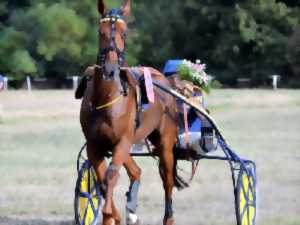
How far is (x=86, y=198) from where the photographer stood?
7.66 m

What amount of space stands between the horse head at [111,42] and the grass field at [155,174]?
8.29 ft

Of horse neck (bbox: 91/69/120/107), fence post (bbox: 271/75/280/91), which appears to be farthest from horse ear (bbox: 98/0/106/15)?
fence post (bbox: 271/75/280/91)

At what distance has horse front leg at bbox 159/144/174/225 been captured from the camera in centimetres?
780

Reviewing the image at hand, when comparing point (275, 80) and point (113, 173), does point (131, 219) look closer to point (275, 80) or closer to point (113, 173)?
point (113, 173)

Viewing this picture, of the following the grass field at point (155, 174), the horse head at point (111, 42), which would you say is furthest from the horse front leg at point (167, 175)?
the horse head at point (111, 42)

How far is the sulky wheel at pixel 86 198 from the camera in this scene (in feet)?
24.7

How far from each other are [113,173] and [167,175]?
1.68 meters

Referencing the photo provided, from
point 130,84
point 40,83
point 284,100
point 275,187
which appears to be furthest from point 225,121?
point 40,83

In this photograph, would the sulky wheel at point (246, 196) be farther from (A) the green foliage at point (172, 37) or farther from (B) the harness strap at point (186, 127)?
(A) the green foliage at point (172, 37)

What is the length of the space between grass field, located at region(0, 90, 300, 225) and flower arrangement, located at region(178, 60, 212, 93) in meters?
1.37

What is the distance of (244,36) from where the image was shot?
48250mm

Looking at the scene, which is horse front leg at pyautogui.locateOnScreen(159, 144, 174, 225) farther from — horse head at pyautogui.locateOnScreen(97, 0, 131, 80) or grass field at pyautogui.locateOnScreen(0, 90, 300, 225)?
horse head at pyautogui.locateOnScreen(97, 0, 131, 80)

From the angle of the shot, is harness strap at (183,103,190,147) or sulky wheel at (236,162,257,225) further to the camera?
harness strap at (183,103,190,147)

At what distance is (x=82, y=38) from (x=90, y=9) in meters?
2.05
